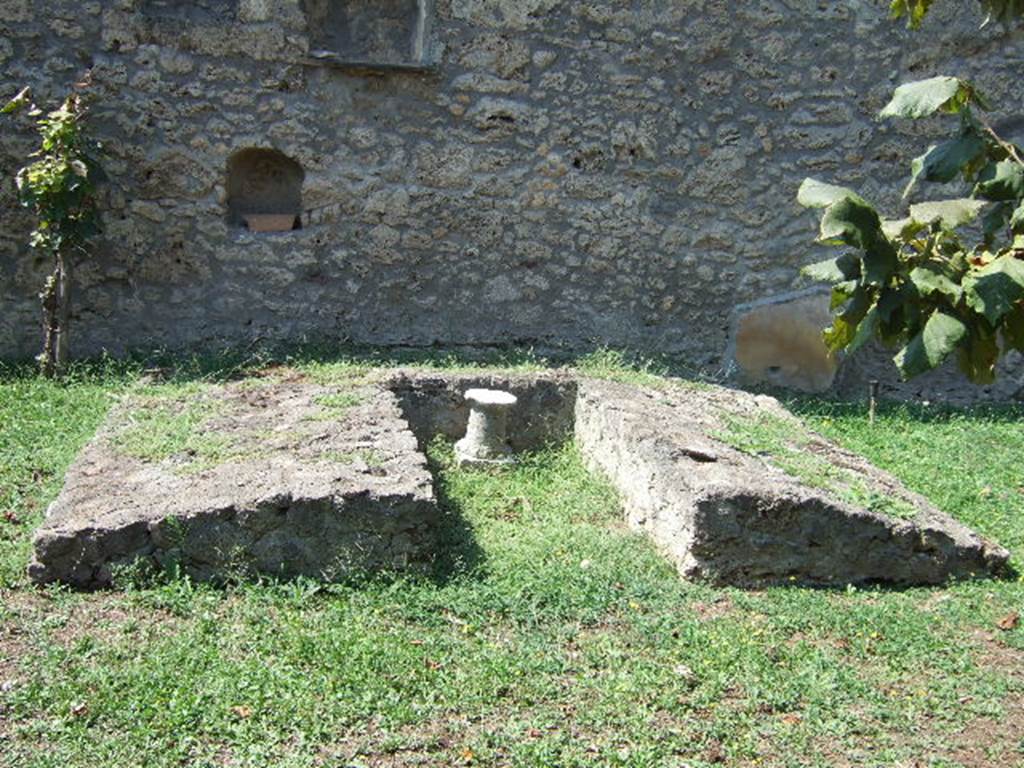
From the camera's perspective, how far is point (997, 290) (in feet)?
6.56

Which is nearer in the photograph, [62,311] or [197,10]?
[62,311]

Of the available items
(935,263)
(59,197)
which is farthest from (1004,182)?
(59,197)

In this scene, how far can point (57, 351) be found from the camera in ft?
23.0

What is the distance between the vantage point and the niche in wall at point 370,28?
26.2 feet

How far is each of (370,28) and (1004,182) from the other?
656 cm

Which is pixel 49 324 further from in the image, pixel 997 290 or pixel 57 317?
pixel 997 290

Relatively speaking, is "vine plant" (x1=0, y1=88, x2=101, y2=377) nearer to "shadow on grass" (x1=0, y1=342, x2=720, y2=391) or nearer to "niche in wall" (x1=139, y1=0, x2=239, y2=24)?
"shadow on grass" (x1=0, y1=342, x2=720, y2=391)

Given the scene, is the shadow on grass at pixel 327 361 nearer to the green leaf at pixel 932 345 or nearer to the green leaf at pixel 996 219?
the green leaf at pixel 996 219

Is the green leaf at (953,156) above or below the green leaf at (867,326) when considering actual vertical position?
above

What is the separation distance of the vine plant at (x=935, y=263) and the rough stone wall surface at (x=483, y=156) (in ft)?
18.5

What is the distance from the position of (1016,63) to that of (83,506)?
6.85 meters

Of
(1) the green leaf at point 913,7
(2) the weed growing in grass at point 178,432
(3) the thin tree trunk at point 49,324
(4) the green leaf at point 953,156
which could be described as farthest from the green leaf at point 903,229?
(3) the thin tree trunk at point 49,324

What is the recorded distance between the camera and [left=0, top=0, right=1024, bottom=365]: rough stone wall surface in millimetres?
7340

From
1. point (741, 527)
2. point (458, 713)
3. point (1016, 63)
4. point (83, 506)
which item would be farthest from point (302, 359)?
point (1016, 63)
